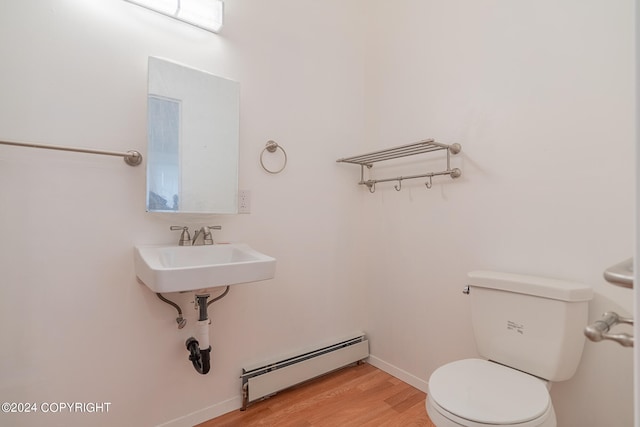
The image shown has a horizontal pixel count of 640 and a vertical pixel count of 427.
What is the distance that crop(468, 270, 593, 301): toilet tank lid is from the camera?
115 cm

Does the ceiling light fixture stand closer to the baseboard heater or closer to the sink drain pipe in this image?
the sink drain pipe

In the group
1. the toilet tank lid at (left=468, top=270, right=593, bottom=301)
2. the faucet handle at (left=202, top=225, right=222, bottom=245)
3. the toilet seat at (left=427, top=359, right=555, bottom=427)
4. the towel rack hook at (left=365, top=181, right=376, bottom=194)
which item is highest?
the towel rack hook at (left=365, top=181, right=376, bottom=194)

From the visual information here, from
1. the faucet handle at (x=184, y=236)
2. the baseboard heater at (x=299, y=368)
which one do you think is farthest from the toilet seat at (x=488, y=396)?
the faucet handle at (x=184, y=236)

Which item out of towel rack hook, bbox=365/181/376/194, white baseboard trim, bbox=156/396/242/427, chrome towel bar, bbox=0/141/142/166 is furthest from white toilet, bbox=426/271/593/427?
chrome towel bar, bbox=0/141/142/166

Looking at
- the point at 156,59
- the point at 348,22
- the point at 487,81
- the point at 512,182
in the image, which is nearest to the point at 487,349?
the point at 512,182

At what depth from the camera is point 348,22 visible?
216cm

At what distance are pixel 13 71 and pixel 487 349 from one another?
87.1 inches

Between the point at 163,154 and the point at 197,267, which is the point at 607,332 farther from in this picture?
the point at 163,154

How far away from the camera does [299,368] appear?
1826mm

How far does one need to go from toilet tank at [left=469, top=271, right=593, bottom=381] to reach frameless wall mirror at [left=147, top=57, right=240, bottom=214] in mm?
1294

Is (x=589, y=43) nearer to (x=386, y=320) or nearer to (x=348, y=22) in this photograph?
(x=348, y=22)

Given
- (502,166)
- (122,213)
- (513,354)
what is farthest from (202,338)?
(502,166)

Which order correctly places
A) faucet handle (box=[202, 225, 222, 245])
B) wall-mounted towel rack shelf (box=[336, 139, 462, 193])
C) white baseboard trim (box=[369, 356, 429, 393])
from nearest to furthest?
faucet handle (box=[202, 225, 222, 245])
wall-mounted towel rack shelf (box=[336, 139, 462, 193])
white baseboard trim (box=[369, 356, 429, 393])

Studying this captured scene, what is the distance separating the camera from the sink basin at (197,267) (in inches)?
44.9
